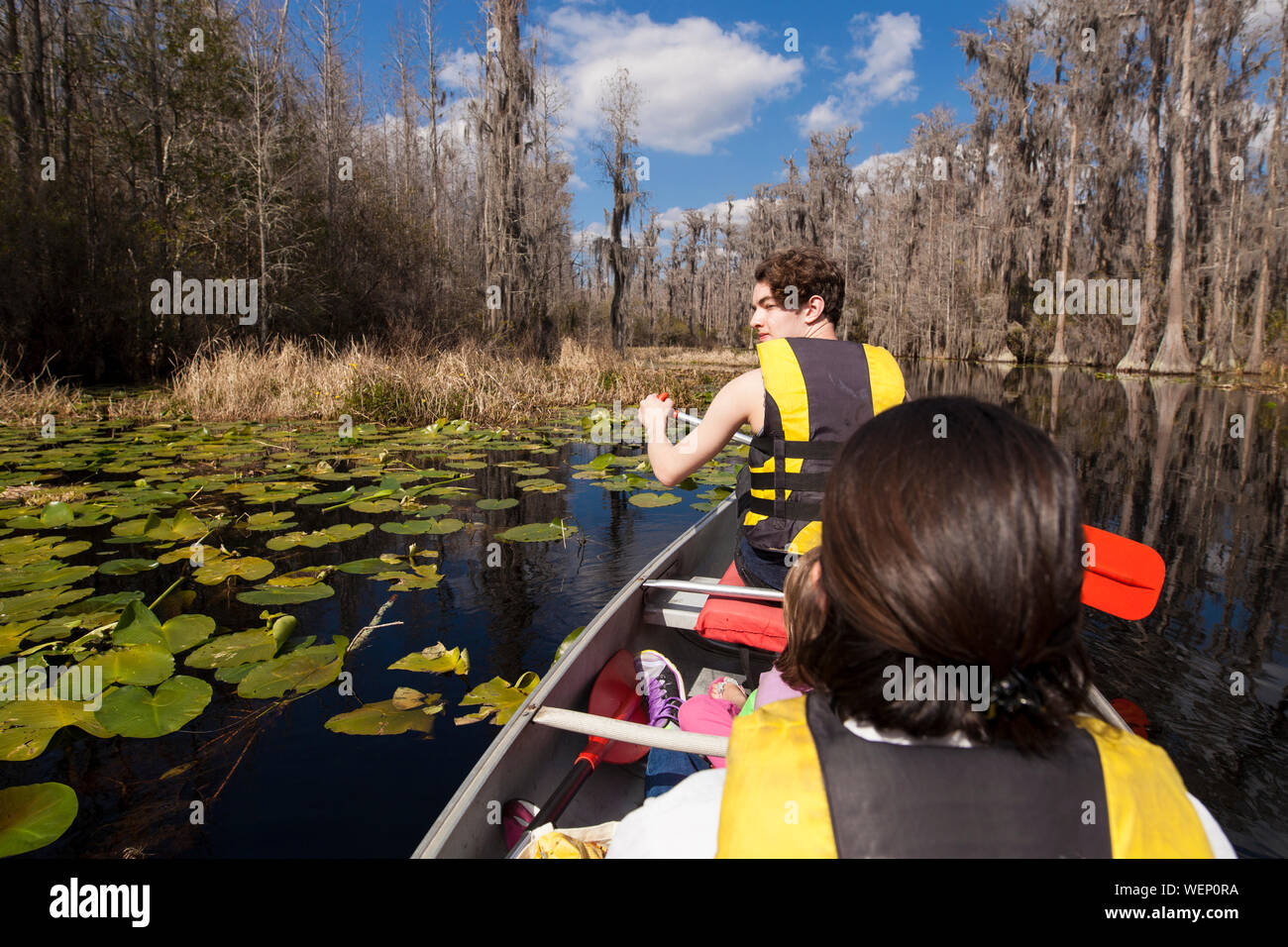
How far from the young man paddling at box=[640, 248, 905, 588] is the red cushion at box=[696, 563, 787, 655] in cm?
22

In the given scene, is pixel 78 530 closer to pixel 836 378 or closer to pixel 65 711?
pixel 65 711

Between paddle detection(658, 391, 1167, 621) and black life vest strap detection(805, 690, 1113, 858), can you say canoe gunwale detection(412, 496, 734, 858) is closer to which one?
black life vest strap detection(805, 690, 1113, 858)

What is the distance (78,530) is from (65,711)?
2.76 meters

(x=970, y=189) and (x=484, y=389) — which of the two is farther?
(x=970, y=189)

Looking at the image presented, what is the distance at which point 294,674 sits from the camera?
281 cm

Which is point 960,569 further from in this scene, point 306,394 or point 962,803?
point 306,394

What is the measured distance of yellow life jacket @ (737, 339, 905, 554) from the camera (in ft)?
7.97

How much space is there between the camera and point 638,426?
10359 millimetres

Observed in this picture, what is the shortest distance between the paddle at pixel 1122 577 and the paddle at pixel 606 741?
1.90 m

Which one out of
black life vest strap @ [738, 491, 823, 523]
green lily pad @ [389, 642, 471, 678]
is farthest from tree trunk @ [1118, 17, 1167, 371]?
green lily pad @ [389, 642, 471, 678]

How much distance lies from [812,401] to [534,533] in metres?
3.08
